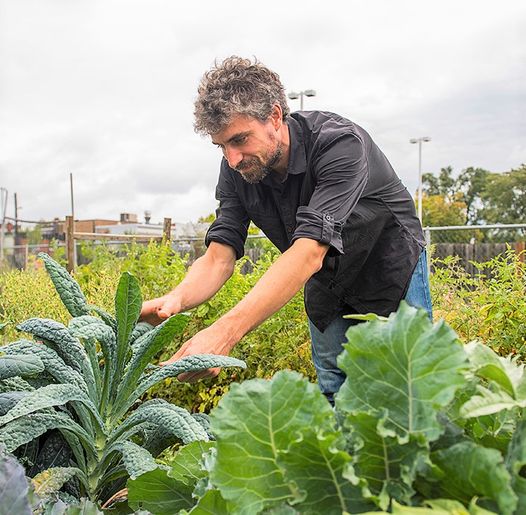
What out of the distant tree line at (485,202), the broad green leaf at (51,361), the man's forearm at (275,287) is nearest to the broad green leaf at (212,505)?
the broad green leaf at (51,361)

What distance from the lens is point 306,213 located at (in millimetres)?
2289

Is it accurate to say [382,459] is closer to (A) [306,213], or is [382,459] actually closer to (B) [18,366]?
(B) [18,366]

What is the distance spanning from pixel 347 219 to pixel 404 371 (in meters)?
2.07

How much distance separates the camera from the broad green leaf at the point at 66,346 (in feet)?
5.66

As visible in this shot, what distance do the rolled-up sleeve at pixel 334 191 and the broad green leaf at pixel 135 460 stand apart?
0.94 m

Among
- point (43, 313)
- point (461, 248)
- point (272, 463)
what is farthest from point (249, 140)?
point (461, 248)

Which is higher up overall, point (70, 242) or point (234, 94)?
point (234, 94)

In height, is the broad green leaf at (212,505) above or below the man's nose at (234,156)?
below

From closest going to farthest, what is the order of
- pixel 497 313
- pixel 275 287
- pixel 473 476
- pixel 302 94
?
pixel 473 476 < pixel 275 287 < pixel 497 313 < pixel 302 94

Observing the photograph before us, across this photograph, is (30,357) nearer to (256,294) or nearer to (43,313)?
(256,294)

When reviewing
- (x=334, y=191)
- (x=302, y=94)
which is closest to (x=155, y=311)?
(x=334, y=191)

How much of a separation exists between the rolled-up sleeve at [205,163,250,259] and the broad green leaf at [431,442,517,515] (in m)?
2.45

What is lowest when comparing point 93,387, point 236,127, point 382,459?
point 93,387

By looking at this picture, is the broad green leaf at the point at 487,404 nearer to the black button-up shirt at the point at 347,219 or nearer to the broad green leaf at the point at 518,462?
the broad green leaf at the point at 518,462
